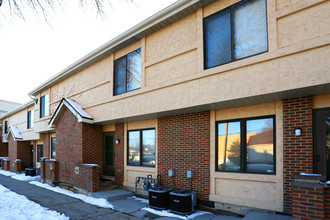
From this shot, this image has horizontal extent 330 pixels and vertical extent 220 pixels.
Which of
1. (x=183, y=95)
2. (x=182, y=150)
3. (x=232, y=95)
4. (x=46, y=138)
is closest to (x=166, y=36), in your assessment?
(x=183, y=95)

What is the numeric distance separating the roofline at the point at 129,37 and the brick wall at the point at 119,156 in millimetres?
3431

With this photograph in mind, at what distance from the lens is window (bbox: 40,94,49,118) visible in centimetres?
1591

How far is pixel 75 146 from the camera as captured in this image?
11.4 meters

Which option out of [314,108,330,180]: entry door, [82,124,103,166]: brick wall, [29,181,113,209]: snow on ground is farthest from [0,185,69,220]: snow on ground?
[314,108,330,180]: entry door

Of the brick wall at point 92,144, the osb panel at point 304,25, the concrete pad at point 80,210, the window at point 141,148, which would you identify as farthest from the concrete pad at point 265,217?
the brick wall at point 92,144

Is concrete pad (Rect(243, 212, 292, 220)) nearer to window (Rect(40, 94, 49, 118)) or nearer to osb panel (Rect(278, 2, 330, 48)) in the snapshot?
osb panel (Rect(278, 2, 330, 48))

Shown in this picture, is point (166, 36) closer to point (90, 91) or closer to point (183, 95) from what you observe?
point (183, 95)

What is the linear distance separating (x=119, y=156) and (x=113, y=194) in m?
1.83

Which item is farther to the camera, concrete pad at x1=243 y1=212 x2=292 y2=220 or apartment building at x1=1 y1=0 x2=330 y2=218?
concrete pad at x1=243 y1=212 x2=292 y2=220

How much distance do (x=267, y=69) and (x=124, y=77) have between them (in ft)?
19.8

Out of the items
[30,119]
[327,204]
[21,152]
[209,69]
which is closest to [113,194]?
[209,69]

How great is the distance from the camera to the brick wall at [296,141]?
5391 mm

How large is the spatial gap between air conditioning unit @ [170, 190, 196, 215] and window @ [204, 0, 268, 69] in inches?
152

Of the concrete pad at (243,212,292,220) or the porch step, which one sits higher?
the concrete pad at (243,212,292,220)
